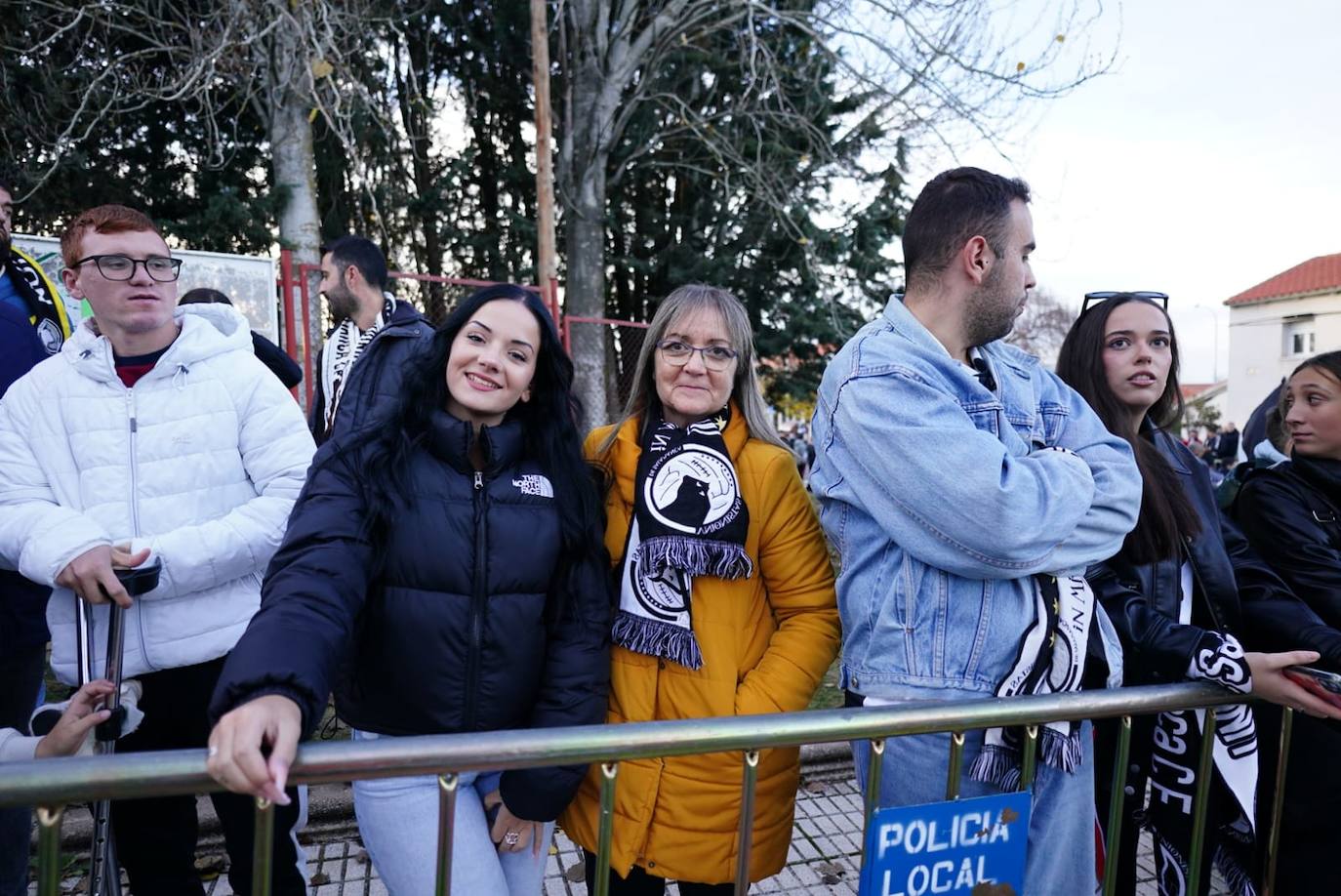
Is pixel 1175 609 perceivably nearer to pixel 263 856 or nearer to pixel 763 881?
pixel 763 881

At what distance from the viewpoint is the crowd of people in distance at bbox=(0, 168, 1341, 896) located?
→ 161 centimetres

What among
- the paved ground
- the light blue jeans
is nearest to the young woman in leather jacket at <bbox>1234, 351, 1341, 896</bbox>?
the paved ground

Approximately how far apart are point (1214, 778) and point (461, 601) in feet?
6.83

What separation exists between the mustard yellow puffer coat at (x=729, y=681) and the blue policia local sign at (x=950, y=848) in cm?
47

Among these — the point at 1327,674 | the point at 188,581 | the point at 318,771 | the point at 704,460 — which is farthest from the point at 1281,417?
the point at 188,581

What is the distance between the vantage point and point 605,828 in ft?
4.91

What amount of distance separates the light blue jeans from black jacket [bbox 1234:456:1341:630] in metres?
2.27

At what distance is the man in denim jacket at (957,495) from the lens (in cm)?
152

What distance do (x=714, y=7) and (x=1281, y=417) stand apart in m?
9.82

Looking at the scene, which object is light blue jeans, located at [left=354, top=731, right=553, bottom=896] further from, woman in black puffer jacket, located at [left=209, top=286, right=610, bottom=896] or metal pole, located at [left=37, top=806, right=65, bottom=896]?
metal pole, located at [left=37, top=806, right=65, bottom=896]

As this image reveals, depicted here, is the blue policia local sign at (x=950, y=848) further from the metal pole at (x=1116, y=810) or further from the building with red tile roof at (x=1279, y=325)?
the building with red tile roof at (x=1279, y=325)

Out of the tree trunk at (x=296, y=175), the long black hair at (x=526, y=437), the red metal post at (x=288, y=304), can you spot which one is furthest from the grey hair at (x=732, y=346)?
the tree trunk at (x=296, y=175)

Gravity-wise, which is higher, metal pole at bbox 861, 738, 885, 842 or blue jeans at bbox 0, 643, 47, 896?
metal pole at bbox 861, 738, 885, 842

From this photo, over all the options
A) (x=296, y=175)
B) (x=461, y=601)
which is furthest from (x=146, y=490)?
(x=296, y=175)
